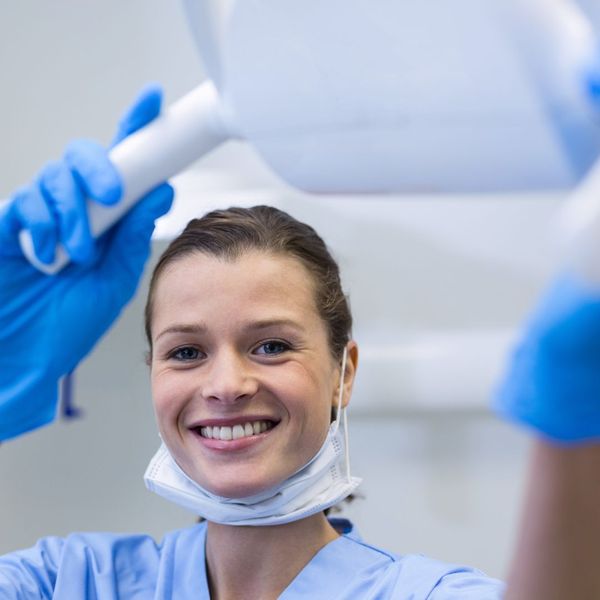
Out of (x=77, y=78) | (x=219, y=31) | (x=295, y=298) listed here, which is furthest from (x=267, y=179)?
(x=219, y=31)

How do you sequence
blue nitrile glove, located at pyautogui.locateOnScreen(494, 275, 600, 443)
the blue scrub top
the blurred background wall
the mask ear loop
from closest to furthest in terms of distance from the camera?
blue nitrile glove, located at pyautogui.locateOnScreen(494, 275, 600, 443) < the blue scrub top < the mask ear loop < the blurred background wall

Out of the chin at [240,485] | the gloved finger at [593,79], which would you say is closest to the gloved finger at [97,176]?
the chin at [240,485]

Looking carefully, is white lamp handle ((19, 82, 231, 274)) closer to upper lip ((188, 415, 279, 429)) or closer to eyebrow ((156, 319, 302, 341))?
eyebrow ((156, 319, 302, 341))

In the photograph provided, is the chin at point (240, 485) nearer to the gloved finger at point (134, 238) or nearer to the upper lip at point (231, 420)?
the upper lip at point (231, 420)

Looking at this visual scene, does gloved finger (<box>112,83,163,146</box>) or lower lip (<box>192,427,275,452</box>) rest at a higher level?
gloved finger (<box>112,83,163,146</box>)

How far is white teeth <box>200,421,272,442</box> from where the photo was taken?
43.1 inches

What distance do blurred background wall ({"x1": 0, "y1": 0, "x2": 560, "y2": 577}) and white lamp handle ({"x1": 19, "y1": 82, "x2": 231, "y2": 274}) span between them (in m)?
0.32

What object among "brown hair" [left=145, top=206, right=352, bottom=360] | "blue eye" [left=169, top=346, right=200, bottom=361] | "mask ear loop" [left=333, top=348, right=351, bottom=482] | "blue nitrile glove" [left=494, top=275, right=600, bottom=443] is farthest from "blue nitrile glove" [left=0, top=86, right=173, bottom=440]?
"blue nitrile glove" [left=494, top=275, right=600, bottom=443]

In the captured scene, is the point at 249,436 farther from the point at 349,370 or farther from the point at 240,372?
the point at 349,370

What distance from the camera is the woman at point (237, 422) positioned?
1093mm

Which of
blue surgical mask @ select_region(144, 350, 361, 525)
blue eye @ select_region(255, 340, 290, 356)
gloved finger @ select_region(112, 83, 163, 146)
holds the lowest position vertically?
blue surgical mask @ select_region(144, 350, 361, 525)

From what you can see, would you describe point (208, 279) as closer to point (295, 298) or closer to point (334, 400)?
point (295, 298)

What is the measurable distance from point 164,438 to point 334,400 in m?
0.21

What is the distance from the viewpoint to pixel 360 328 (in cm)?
168
